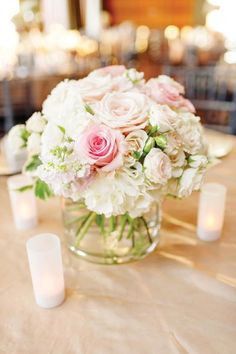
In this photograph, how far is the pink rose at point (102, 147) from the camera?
0.60m

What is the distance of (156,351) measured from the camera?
22.5 inches

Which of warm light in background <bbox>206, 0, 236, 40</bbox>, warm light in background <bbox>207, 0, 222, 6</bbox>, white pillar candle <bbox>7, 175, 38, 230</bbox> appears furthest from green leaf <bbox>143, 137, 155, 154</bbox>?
warm light in background <bbox>207, 0, 222, 6</bbox>

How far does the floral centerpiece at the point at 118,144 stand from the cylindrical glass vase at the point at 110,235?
0.09 ft

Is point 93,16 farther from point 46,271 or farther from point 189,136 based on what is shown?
point 46,271

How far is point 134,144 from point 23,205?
1.38 feet

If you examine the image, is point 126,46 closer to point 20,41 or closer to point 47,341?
point 20,41

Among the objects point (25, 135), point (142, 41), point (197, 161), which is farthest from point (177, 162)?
point (142, 41)

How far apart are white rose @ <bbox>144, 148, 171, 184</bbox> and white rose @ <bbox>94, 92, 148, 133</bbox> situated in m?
0.06

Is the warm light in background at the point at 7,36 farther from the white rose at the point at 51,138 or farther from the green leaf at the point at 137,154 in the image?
the green leaf at the point at 137,154

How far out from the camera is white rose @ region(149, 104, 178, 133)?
61 centimetres

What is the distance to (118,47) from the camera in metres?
4.82

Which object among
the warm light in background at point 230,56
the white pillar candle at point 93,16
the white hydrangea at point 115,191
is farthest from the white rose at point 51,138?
the white pillar candle at point 93,16

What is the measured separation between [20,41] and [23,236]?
3.88 m

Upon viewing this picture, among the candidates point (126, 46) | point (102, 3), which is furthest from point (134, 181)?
point (102, 3)
